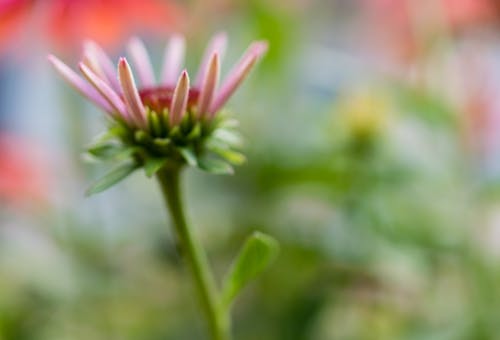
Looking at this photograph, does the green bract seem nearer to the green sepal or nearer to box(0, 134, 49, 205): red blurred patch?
the green sepal

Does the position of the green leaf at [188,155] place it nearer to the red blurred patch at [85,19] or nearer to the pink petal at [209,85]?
the pink petal at [209,85]

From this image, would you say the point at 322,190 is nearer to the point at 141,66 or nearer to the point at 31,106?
the point at 141,66

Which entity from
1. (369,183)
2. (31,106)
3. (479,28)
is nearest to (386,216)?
(369,183)

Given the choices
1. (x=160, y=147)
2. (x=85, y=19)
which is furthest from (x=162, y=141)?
(x=85, y=19)

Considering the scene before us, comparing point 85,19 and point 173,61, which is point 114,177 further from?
point 85,19

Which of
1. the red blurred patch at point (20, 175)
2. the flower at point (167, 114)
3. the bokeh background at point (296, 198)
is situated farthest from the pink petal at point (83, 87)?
the red blurred patch at point (20, 175)

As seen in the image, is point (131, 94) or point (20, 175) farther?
point (20, 175)

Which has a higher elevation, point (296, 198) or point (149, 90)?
point (149, 90)
